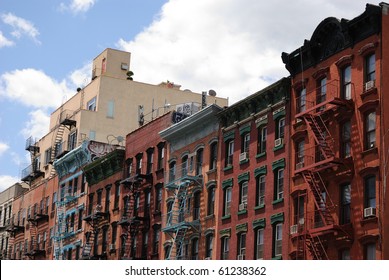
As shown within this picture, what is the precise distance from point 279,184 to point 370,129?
8433 millimetres

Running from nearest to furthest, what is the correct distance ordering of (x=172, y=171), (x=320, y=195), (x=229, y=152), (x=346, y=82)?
(x=320, y=195), (x=346, y=82), (x=229, y=152), (x=172, y=171)

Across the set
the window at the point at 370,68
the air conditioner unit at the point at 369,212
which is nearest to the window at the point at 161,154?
the window at the point at 370,68

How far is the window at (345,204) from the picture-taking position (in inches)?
1802

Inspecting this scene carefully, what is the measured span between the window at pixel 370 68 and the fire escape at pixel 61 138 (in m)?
46.8

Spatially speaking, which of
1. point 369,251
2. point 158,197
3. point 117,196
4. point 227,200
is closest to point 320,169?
point 369,251

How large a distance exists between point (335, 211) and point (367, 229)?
286cm

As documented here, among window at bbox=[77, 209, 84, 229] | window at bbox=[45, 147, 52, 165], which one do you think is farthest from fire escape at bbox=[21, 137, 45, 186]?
window at bbox=[77, 209, 84, 229]

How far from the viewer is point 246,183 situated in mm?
55031

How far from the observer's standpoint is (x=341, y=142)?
47.0 meters

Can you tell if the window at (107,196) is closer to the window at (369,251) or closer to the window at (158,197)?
the window at (158,197)

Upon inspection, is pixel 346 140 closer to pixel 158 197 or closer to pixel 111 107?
pixel 158 197

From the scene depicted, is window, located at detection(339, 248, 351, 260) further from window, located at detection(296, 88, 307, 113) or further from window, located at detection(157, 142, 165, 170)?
window, located at detection(157, 142, 165, 170)

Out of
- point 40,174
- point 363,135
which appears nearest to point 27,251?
point 40,174

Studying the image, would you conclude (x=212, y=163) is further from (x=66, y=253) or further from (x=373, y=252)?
(x=66, y=253)
